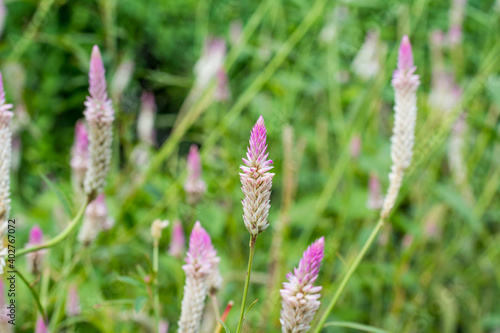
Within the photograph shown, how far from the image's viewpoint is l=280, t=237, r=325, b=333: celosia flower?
506mm

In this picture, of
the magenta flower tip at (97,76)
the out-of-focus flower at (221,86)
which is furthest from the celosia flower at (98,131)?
the out-of-focus flower at (221,86)

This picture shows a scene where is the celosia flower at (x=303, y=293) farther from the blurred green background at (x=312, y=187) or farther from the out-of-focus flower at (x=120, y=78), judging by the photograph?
the out-of-focus flower at (x=120, y=78)

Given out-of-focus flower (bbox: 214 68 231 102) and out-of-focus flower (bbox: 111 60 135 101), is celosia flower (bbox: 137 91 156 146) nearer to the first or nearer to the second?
out-of-focus flower (bbox: 111 60 135 101)

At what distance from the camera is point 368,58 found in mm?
1969

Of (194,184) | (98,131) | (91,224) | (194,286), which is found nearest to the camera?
(194,286)

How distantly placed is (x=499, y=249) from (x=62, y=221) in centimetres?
123

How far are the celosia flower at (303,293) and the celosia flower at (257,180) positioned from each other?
6 centimetres

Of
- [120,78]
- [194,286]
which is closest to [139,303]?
[194,286]

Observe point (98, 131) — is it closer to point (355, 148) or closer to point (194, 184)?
point (194, 184)

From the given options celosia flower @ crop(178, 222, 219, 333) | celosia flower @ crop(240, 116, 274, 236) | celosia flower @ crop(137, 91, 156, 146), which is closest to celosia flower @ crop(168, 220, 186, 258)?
celosia flower @ crop(178, 222, 219, 333)

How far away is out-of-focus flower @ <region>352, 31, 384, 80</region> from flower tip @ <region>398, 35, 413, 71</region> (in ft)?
3.78

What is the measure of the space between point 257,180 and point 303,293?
12 cm

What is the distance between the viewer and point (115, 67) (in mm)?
1861

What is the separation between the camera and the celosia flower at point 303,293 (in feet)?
1.66
